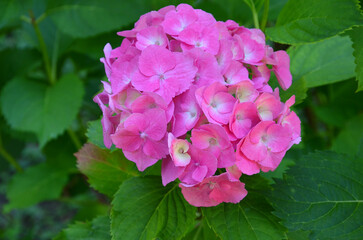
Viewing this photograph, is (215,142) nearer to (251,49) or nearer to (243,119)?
(243,119)

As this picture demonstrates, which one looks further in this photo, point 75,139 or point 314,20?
point 75,139

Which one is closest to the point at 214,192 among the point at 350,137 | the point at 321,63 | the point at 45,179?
the point at 321,63

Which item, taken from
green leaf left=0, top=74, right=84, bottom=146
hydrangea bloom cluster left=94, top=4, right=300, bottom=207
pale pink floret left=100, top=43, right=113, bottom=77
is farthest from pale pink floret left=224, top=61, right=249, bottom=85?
A: green leaf left=0, top=74, right=84, bottom=146

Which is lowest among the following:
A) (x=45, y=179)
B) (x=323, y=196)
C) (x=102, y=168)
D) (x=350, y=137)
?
(x=45, y=179)

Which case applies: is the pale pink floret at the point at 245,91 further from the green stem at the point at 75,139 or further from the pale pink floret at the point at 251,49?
the green stem at the point at 75,139

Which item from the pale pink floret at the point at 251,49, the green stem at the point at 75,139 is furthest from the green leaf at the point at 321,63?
the green stem at the point at 75,139

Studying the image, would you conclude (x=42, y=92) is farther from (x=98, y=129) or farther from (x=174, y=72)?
(x=174, y=72)

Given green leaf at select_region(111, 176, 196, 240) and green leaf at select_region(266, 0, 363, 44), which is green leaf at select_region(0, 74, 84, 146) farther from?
green leaf at select_region(266, 0, 363, 44)
